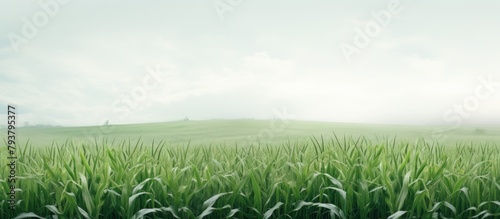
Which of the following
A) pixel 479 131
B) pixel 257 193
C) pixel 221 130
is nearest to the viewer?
pixel 257 193

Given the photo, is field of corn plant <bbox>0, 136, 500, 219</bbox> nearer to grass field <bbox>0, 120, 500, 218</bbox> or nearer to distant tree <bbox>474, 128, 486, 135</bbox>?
grass field <bbox>0, 120, 500, 218</bbox>

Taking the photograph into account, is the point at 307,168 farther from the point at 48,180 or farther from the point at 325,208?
the point at 48,180

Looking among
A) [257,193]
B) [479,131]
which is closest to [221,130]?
[479,131]

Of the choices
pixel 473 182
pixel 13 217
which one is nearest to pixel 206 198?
pixel 13 217

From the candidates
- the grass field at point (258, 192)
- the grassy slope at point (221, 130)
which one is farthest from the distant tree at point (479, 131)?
the grass field at point (258, 192)

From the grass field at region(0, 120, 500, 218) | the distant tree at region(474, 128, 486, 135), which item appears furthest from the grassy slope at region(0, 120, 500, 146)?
the grass field at region(0, 120, 500, 218)

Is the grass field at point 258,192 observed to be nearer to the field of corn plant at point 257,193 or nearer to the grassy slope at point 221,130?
the field of corn plant at point 257,193

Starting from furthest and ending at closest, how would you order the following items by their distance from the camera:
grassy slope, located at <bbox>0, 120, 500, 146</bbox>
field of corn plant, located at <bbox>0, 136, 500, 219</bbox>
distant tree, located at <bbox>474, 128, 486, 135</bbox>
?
distant tree, located at <bbox>474, 128, 486, 135</bbox>
grassy slope, located at <bbox>0, 120, 500, 146</bbox>
field of corn plant, located at <bbox>0, 136, 500, 219</bbox>

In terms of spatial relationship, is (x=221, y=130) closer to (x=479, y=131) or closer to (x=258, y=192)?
(x=479, y=131)

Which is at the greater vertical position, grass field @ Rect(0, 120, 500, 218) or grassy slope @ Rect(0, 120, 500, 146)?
grassy slope @ Rect(0, 120, 500, 146)

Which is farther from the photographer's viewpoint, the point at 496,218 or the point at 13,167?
the point at 13,167

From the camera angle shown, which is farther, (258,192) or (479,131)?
(479,131)

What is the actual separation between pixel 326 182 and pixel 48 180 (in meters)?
1.55

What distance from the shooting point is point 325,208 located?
8.71ft
